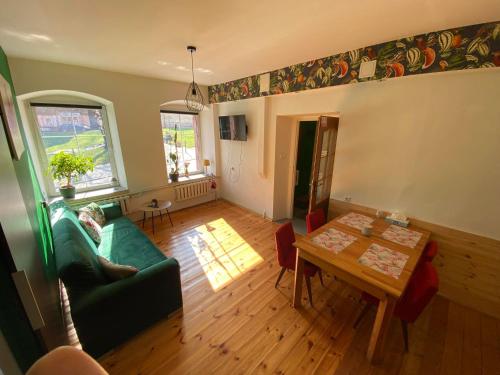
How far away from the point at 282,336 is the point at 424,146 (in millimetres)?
2444

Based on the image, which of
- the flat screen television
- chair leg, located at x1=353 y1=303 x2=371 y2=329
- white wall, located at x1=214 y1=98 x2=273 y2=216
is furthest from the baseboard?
the flat screen television

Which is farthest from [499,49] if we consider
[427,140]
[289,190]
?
[289,190]

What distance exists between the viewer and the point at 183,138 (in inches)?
183

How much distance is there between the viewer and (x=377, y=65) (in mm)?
2246

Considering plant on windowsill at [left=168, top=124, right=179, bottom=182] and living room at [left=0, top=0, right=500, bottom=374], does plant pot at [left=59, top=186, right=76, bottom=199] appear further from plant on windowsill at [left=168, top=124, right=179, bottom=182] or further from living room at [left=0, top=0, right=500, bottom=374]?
plant on windowsill at [left=168, top=124, right=179, bottom=182]

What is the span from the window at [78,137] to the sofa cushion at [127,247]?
3.85 feet

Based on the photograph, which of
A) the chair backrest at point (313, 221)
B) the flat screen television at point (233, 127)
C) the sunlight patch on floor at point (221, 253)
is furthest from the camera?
the flat screen television at point (233, 127)

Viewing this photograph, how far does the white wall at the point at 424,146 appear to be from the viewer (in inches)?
73.3

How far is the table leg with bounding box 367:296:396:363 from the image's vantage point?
1452 millimetres

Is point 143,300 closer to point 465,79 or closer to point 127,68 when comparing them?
point 127,68

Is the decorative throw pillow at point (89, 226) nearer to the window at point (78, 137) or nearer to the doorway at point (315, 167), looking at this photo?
the window at point (78, 137)

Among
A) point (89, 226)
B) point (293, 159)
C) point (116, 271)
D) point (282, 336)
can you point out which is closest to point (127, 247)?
point (89, 226)

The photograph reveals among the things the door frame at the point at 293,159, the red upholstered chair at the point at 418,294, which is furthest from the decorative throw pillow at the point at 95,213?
the red upholstered chair at the point at 418,294

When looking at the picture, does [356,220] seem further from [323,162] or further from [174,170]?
[174,170]
